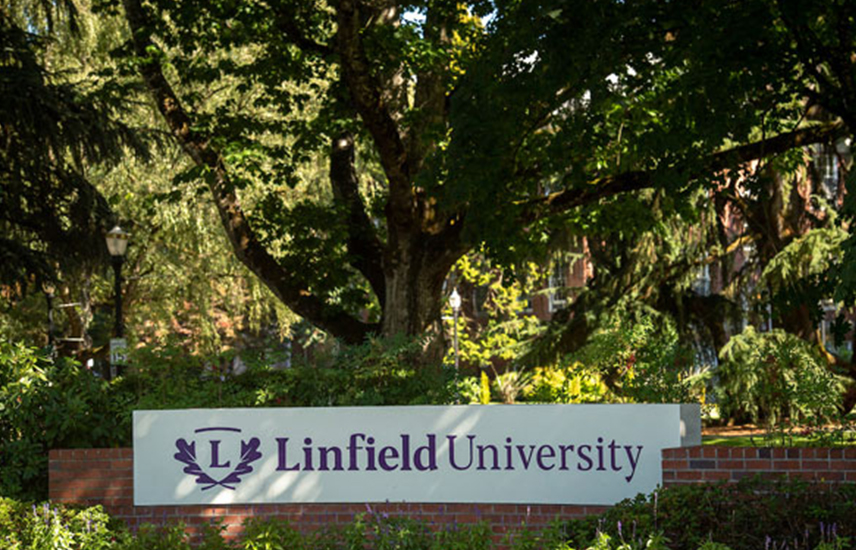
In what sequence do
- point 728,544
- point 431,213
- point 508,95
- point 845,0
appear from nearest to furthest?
point 728,544 → point 845,0 → point 508,95 → point 431,213

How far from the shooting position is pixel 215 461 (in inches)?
373

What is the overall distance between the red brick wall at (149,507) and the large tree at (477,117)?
3717 mm

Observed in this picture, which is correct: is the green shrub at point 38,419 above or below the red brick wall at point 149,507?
above

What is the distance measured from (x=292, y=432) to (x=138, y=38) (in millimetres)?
8998

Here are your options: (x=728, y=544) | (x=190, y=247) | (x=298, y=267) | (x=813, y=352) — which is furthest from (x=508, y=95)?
(x=190, y=247)

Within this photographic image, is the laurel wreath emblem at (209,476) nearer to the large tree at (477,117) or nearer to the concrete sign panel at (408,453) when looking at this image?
the concrete sign panel at (408,453)

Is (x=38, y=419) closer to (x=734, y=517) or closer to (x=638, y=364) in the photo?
(x=638, y=364)

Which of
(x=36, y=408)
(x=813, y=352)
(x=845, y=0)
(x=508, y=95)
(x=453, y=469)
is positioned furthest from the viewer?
(x=813, y=352)

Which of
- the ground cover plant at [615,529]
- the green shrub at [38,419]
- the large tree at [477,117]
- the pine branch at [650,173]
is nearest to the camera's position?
the ground cover plant at [615,529]

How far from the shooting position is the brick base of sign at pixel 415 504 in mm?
8031

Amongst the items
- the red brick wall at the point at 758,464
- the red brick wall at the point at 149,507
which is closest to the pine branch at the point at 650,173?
the red brick wall at the point at 758,464

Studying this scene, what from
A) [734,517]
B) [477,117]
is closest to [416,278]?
[477,117]

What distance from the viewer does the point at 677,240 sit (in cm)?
2377

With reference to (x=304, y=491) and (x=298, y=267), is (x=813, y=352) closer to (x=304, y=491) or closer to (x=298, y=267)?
(x=298, y=267)
